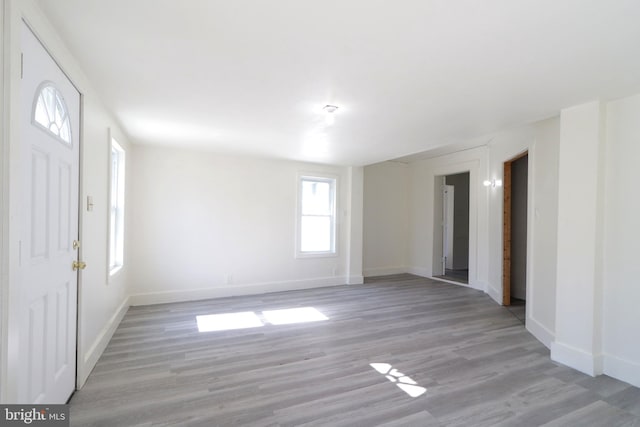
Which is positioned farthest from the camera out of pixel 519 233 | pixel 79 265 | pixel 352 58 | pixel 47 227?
pixel 519 233

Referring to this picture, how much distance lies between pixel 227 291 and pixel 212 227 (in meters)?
1.13

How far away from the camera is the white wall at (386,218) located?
7172 millimetres

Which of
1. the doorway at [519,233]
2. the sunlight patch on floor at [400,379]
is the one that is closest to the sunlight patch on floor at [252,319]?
the sunlight patch on floor at [400,379]

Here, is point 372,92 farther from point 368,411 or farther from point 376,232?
point 376,232

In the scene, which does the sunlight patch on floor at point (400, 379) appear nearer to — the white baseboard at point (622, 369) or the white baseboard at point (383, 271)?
the white baseboard at point (622, 369)

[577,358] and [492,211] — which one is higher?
[492,211]

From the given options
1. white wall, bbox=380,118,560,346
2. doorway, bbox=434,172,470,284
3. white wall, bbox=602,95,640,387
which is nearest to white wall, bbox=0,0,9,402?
white wall, bbox=602,95,640,387

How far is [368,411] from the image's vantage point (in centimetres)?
217

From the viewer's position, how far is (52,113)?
1.89 m

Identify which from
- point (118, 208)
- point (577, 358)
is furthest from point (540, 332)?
point (118, 208)

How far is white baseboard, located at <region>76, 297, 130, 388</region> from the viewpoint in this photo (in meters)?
2.41

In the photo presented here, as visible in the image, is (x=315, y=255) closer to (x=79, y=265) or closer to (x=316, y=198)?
(x=316, y=198)

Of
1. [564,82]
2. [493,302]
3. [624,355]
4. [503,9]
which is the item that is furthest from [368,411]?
[493,302]

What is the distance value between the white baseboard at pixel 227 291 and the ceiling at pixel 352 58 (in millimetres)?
2703
